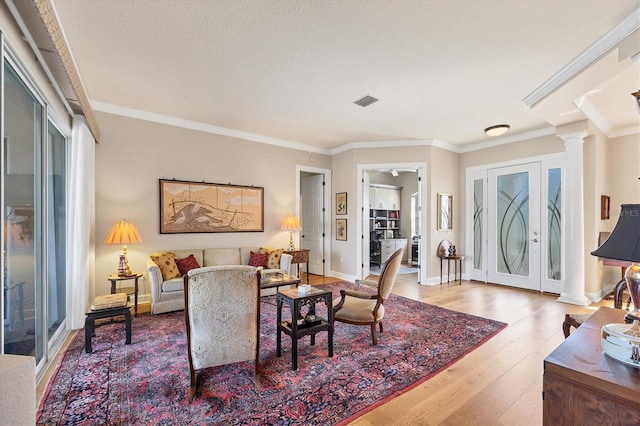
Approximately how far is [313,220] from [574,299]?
4.94m

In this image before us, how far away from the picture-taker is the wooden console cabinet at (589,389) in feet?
3.61

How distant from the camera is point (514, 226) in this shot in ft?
19.1

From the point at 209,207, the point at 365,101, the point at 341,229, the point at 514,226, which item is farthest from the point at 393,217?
the point at 209,207

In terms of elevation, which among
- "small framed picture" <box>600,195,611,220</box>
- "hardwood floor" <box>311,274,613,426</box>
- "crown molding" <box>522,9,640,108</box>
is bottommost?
"hardwood floor" <box>311,274,613,426</box>

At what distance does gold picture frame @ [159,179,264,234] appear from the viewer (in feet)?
15.9

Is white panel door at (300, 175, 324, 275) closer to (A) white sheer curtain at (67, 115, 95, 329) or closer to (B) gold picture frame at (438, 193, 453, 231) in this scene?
(B) gold picture frame at (438, 193, 453, 231)

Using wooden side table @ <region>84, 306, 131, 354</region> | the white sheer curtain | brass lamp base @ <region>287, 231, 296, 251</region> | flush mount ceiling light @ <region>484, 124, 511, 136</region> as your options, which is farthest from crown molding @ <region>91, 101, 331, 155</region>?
flush mount ceiling light @ <region>484, 124, 511, 136</region>

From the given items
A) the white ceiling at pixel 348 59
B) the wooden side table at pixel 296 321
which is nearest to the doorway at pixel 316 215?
the white ceiling at pixel 348 59

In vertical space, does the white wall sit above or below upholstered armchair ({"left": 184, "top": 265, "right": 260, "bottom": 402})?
above

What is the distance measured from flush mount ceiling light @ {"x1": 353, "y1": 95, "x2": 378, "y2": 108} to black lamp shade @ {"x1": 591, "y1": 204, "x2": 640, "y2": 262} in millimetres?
3168

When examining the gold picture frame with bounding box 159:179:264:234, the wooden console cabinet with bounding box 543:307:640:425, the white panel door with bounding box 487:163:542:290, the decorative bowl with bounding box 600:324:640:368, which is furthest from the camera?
the white panel door with bounding box 487:163:542:290

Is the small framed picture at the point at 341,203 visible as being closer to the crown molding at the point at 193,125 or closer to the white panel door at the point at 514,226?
the crown molding at the point at 193,125

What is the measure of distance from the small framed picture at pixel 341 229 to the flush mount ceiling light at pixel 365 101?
2761mm

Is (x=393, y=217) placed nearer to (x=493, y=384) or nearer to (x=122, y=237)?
(x=493, y=384)
